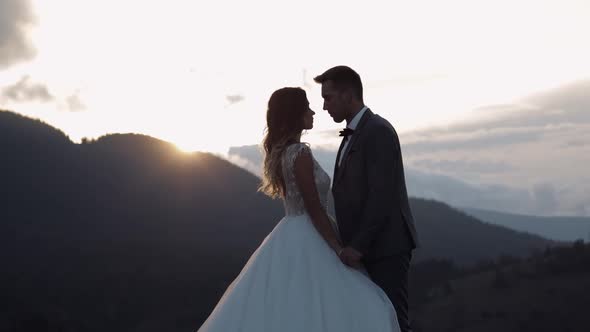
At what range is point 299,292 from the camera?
245 inches

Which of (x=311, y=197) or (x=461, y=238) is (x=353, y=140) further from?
(x=461, y=238)

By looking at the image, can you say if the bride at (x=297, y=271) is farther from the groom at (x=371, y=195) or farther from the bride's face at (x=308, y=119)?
the groom at (x=371, y=195)

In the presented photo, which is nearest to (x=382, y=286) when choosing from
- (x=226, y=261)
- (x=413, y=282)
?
(x=413, y=282)

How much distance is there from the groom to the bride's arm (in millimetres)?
115

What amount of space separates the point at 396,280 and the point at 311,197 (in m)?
0.95

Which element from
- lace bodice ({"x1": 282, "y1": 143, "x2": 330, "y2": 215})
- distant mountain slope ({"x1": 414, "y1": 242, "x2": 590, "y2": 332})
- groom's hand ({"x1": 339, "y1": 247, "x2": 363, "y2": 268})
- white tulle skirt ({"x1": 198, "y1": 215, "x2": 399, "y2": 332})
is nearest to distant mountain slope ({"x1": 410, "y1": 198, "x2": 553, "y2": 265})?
distant mountain slope ({"x1": 414, "y1": 242, "x2": 590, "y2": 332})

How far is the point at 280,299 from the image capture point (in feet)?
20.3

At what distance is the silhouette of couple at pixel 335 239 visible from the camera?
6090 millimetres

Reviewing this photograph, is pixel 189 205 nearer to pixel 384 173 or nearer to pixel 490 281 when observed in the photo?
pixel 490 281

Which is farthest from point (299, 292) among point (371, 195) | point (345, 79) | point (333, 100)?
point (345, 79)

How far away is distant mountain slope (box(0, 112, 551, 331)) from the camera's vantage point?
94188 mm

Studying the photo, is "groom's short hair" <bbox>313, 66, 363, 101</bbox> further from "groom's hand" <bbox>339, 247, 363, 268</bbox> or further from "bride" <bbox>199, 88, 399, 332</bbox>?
"groom's hand" <bbox>339, 247, 363, 268</bbox>

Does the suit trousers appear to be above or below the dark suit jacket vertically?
below

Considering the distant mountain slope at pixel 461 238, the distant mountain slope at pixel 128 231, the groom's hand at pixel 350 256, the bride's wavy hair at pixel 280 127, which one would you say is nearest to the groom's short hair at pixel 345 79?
the bride's wavy hair at pixel 280 127
